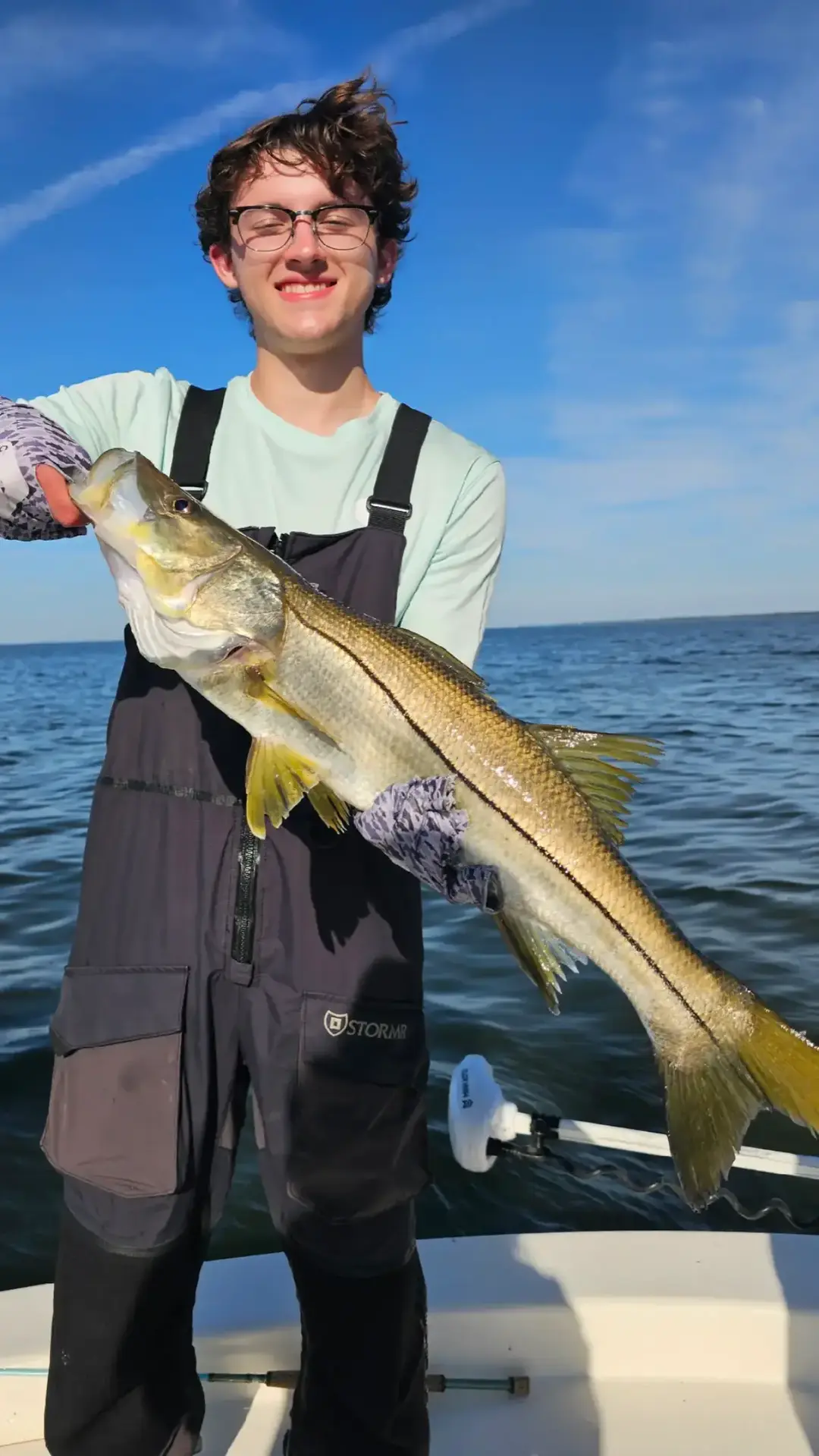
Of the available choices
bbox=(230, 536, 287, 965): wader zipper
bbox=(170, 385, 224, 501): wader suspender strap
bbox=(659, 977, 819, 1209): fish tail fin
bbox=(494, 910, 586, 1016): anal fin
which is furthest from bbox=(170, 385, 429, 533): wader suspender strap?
bbox=(659, 977, 819, 1209): fish tail fin

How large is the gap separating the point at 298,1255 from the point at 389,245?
317cm

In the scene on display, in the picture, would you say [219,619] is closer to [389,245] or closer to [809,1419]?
[389,245]

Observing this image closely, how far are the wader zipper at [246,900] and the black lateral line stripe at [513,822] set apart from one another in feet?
1.71

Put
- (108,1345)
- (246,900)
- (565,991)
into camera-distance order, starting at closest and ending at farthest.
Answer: (108,1345), (246,900), (565,991)

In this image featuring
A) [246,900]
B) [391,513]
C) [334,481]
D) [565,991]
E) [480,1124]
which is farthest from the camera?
[565,991]

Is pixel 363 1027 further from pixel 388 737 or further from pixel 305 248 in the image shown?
pixel 305 248

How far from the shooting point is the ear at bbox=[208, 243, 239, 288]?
327 centimetres

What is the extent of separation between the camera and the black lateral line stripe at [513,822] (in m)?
2.54

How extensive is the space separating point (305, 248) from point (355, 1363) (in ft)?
10.3

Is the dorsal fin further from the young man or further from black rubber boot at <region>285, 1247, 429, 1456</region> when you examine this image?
black rubber boot at <region>285, 1247, 429, 1456</region>

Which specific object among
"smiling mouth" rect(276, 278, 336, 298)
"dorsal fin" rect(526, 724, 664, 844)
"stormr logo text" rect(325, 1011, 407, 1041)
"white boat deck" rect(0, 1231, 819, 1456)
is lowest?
"white boat deck" rect(0, 1231, 819, 1456)

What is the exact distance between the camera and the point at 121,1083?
8.45ft

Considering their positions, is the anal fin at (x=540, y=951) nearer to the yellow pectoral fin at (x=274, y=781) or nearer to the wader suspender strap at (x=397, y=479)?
the yellow pectoral fin at (x=274, y=781)

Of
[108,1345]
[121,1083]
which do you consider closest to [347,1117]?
[121,1083]
